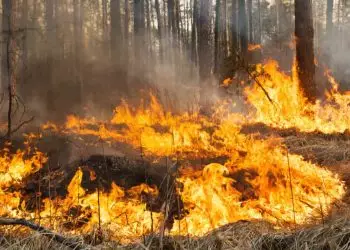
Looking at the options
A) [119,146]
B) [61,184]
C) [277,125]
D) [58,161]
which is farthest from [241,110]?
[61,184]

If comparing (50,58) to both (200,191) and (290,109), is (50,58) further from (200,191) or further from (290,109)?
(200,191)

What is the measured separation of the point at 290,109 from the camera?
10.7 metres

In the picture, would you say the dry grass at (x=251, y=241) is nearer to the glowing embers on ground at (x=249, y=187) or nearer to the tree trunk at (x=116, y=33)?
the glowing embers on ground at (x=249, y=187)

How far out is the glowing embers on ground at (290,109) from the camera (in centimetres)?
976

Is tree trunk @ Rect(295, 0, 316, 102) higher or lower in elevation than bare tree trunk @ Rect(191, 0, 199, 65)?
lower

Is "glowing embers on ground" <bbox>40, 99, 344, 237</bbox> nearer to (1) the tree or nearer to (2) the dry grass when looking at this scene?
(2) the dry grass

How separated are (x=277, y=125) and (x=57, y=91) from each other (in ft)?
41.7

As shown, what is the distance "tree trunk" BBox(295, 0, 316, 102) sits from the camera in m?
10.6

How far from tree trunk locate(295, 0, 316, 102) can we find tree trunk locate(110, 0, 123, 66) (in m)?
12.3

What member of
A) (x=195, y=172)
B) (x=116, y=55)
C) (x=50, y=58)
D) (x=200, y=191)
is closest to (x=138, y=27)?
(x=116, y=55)

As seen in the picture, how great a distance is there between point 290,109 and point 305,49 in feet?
5.53

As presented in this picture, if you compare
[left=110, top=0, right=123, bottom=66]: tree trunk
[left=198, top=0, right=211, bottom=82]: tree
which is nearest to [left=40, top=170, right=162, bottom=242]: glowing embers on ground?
[left=198, top=0, right=211, bottom=82]: tree

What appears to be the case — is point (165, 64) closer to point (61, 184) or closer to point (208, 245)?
point (61, 184)

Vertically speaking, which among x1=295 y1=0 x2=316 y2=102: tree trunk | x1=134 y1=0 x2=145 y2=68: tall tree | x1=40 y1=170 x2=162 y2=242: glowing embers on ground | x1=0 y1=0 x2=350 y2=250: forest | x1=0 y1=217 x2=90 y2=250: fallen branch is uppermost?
x1=134 y1=0 x2=145 y2=68: tall tree
